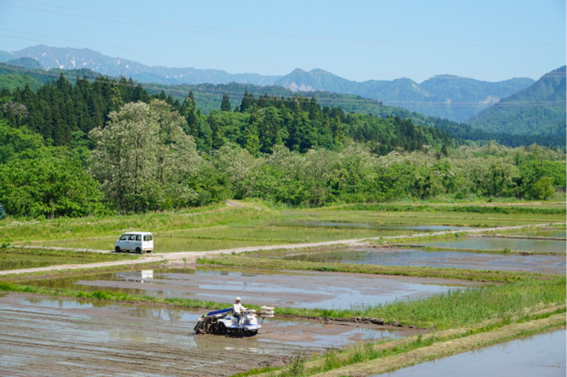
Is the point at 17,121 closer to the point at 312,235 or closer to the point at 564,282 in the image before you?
the point at 312,235

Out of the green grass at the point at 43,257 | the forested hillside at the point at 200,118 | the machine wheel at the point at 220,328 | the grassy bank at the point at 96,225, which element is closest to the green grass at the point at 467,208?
the grassy bank at the point at 96,225

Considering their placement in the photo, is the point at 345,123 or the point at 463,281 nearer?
the point at 463,281

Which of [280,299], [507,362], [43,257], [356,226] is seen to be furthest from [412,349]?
[356,226]

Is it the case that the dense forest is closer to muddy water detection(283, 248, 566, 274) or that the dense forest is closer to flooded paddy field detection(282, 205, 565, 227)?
flooded paddy field detection(282, 205, 565, 227)

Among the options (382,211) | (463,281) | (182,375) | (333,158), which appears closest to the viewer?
(182,375)

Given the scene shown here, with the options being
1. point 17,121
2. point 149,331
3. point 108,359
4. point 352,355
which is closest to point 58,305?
point 149,331

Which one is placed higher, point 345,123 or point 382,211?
point 345,123

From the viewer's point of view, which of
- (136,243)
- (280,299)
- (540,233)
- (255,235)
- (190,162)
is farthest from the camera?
(190,162)

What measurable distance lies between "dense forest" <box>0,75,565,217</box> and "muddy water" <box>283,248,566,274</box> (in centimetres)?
3012

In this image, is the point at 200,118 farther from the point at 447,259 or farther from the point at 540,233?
the point at 447,259

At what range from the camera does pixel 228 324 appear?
17.7 m

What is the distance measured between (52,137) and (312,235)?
7394 cm

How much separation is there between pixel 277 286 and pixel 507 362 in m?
13.7

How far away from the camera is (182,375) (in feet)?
44.7
